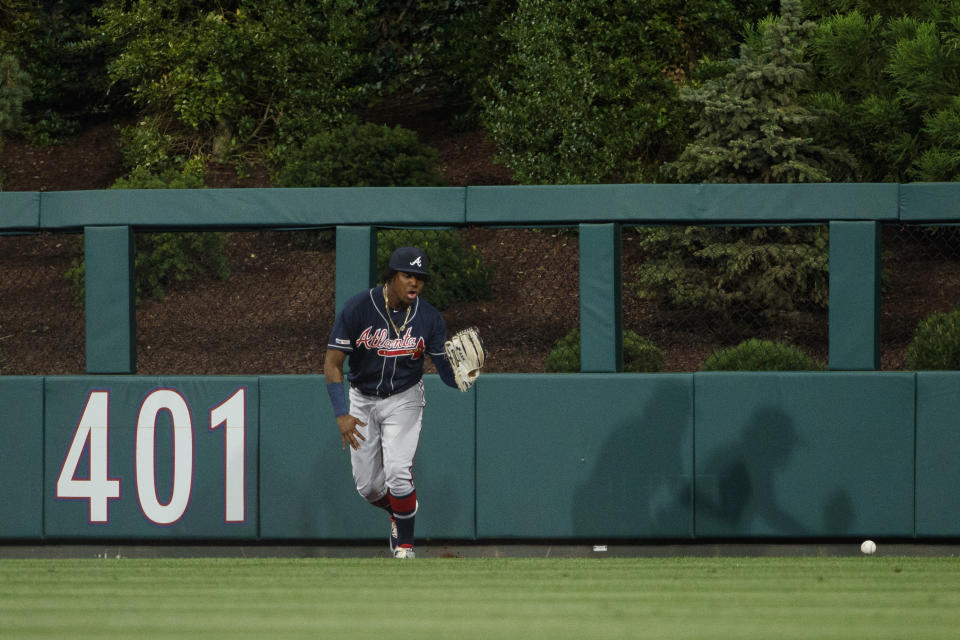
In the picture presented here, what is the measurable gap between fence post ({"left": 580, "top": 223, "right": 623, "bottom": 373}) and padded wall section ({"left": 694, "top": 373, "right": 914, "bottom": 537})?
663 millimetres

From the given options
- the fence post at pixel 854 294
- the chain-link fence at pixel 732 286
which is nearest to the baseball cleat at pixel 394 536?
the fence post at pixel 854 294

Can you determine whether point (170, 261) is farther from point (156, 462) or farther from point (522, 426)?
point (522, 426)

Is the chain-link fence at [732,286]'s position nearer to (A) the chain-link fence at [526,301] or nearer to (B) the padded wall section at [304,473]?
(A) the chain-link fence at [526,301]

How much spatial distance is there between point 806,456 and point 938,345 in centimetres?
211

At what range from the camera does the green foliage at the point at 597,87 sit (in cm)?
1517

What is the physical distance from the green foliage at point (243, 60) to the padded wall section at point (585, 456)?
10.8 m

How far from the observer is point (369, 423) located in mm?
6812

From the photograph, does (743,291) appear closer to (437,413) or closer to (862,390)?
(862,390)

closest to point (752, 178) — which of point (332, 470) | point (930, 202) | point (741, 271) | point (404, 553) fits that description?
point (741, 271)

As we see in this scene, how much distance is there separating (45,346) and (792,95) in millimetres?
9407

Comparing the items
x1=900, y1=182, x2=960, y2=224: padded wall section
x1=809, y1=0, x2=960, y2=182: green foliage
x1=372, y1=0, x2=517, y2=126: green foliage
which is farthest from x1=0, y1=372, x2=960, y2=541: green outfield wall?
x1=372, y1=0, x2=517, y2=126: green foliage

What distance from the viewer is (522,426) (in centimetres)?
732

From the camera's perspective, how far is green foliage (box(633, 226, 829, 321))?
37.6 ft

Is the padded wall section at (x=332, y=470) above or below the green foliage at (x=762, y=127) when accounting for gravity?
below
